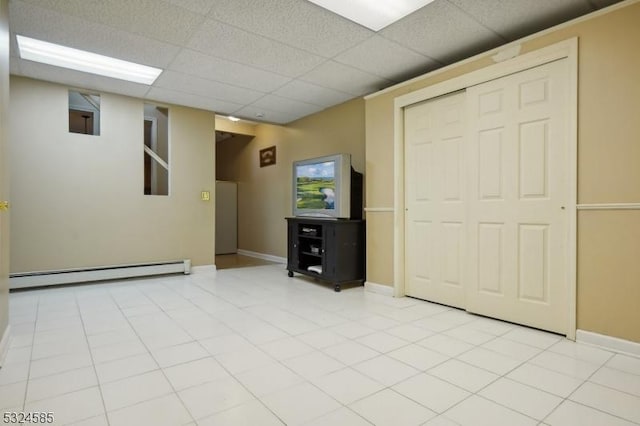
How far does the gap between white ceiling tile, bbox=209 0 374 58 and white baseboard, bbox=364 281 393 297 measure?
266 centimetres

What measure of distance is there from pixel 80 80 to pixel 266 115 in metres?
2.58

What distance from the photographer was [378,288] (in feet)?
13.5

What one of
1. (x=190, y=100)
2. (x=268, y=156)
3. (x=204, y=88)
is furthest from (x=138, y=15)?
(x=268, y=156)

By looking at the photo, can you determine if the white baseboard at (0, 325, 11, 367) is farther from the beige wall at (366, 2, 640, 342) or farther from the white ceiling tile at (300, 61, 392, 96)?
the beige wall at (366, 2, 640, 342)

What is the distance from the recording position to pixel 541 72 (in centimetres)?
273

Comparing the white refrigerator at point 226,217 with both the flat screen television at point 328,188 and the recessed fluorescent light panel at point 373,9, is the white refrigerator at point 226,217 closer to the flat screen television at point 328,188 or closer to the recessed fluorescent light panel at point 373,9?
the flat screen television at point 328,188

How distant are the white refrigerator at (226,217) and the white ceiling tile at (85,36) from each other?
419 centimetres

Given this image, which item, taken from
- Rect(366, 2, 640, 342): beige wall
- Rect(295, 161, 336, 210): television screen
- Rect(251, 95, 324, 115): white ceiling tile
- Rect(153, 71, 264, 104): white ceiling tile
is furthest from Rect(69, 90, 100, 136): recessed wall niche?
Rect(366, 2, 640, 342): beige wall

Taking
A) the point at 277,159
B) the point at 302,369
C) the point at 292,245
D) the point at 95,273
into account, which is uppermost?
the point at 277,159

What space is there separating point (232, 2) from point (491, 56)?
2259mm

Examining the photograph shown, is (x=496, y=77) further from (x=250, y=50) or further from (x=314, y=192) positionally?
(x=314, y=192)

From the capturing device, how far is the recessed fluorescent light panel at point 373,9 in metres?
2.55

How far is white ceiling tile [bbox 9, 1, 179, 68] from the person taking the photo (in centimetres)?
276

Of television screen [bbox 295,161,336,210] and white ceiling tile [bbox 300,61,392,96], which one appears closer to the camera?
white ceiling tile [bbox 300,61,392,96]
